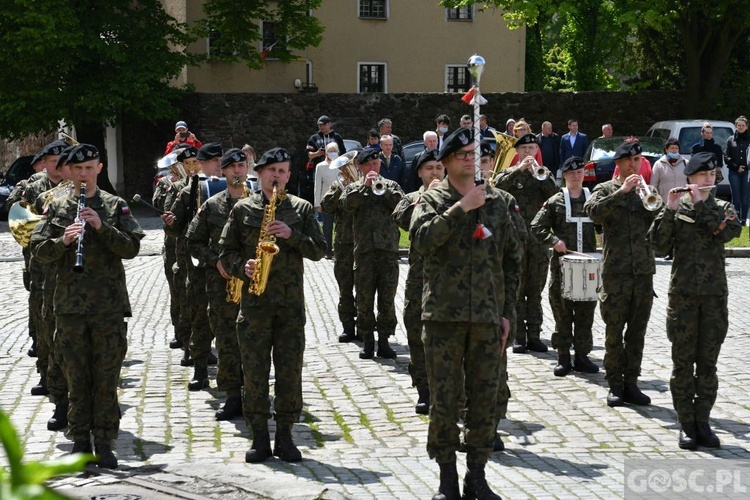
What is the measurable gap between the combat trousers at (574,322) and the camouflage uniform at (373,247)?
1.84 meters

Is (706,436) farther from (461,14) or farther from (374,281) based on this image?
(461,14)

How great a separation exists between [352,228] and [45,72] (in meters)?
23.7

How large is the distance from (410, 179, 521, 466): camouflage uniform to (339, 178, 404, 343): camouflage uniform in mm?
5319

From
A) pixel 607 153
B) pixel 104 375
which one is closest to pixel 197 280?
pixel 104 375

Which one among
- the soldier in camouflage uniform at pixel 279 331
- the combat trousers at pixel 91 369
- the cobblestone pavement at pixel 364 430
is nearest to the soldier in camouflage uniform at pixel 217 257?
the cobblestone pavement at pixel 364 430

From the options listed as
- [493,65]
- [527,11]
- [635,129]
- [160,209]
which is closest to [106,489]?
[160,209]

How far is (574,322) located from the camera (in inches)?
452

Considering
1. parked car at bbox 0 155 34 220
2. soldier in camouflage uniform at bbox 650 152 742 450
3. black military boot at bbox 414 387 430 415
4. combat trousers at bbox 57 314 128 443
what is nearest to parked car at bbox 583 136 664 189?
parked car at bbox 0 155 34 220

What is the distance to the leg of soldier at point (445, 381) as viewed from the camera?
279 inches

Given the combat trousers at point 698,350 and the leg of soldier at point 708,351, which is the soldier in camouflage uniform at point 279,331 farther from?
the leg of soldier at point 708,351

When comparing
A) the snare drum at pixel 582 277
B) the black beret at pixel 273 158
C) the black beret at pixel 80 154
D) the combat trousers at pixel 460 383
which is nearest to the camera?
the combat trousers at pixel 460 383

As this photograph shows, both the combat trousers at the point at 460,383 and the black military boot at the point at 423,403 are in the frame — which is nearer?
the combat trousers at the point at 460,383

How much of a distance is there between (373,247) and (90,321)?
4.77 meters

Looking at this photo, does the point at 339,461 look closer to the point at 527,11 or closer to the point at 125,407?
the point at 125,407
